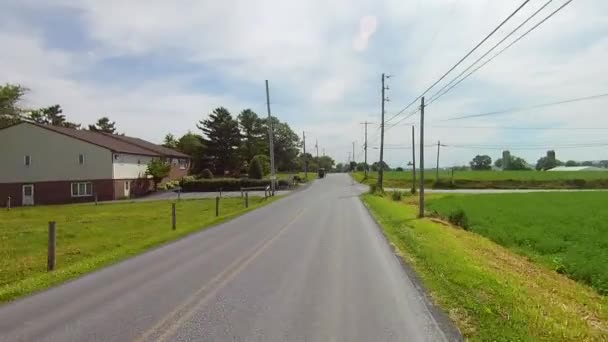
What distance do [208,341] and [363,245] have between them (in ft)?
32.7

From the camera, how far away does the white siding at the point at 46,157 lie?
2173 inches

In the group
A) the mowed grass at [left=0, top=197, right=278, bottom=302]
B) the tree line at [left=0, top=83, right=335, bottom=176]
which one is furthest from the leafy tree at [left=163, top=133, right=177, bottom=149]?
the mowed grass at [left=0, top=197, right=278, bottom=302]

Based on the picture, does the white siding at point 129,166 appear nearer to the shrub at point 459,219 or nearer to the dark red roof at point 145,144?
the dark red roof at point 145,144

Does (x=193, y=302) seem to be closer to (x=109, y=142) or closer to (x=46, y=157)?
(x=46, y=157)

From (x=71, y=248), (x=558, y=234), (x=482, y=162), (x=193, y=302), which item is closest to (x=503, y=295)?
(x=193, y=302)

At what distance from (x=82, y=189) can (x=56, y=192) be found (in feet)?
8.50

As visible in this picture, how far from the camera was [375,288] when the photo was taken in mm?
9492

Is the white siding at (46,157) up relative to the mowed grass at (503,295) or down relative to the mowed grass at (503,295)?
up

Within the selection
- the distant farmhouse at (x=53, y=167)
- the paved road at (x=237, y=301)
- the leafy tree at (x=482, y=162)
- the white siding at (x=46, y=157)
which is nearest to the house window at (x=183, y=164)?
the distant farmhouse at (x=53, y=167)

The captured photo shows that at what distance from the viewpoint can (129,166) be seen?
6003 centimetres

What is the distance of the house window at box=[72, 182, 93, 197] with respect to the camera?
55.2 metres

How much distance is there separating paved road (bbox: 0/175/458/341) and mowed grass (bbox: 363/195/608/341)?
0.52 m

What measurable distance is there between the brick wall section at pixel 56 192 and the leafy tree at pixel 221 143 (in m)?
38.6

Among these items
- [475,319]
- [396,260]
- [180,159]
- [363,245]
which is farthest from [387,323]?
[180,159]
